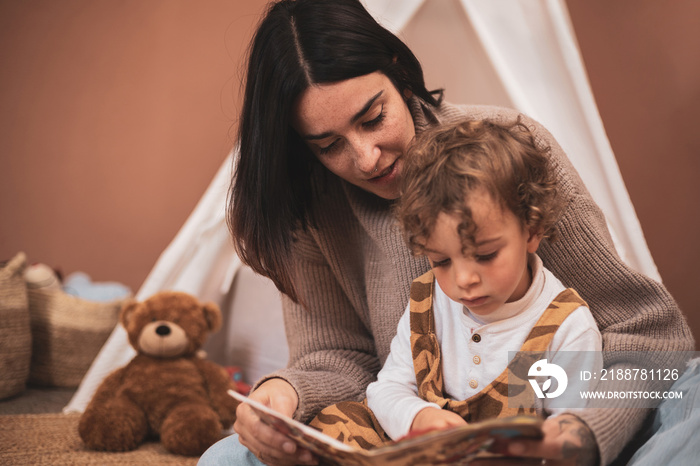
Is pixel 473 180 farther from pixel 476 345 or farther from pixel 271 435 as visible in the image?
pixel 271 435

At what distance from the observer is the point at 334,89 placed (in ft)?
3.55

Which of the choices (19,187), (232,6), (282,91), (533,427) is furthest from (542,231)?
(19,187)

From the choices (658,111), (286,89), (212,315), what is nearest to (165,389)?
(212,315)

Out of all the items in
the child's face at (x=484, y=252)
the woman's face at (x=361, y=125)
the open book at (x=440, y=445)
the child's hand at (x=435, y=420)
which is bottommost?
the child's hand at (x=435, y=420)

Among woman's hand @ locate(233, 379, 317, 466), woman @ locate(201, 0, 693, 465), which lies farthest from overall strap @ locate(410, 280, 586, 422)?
woman's hand @ locate(233, 379, 317, 466)

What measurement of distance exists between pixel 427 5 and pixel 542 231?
1170 mm

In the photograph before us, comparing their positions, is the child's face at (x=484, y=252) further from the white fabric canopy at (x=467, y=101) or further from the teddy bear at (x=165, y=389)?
the teddy bear at (x=165, y=389)

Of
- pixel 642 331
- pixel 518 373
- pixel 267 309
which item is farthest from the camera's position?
pixel 267 309

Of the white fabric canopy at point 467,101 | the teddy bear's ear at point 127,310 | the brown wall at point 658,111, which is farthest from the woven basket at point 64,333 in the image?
the brown wall at point 658,111

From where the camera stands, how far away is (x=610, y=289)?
1.05 meters

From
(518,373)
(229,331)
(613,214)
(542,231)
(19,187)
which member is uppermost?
(19,187)

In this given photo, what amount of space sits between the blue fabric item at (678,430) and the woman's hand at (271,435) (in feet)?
1.53

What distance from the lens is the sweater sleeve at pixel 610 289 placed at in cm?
101

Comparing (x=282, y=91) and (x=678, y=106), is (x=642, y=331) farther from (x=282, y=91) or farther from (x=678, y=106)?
(x=678, y=106)
